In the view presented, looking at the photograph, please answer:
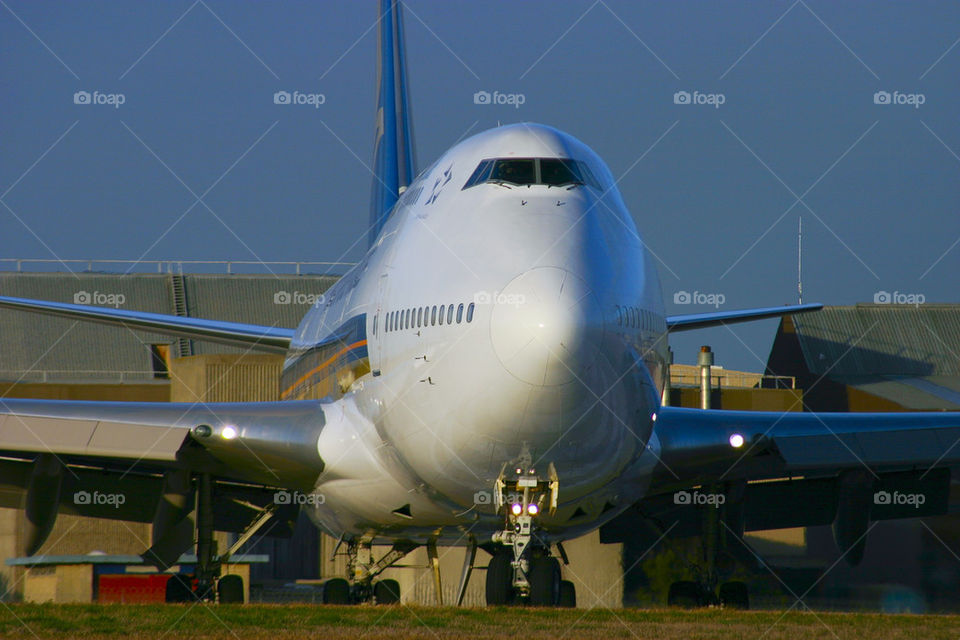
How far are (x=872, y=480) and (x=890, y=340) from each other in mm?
29763

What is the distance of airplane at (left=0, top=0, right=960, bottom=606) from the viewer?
12.4m

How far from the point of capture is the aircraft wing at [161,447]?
16812mm

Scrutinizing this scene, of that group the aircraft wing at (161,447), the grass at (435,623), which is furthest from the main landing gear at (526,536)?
the aircraft wing at (161,447)

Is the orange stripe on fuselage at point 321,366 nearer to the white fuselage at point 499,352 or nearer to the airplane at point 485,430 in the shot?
the airplane at point 485,430

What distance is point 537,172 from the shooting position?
1395cm

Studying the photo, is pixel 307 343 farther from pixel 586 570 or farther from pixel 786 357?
pixel 786 357

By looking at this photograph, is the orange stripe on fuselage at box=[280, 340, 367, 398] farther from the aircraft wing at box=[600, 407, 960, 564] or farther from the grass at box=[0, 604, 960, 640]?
the aircraft wing at box=[600, 407, 960, 564]

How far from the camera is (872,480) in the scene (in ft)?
65.0

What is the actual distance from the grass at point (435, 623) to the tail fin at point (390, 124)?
16577 mm

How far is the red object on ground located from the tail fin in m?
Answer: 11.8

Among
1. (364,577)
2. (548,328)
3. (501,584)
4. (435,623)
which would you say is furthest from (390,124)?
(435,623)

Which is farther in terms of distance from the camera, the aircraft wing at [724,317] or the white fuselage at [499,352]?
the aircraft wing at [724,317]

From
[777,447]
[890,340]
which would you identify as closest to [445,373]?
[777,447]

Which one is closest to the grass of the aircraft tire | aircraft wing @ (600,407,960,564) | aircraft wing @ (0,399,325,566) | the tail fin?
the aircraft tire
